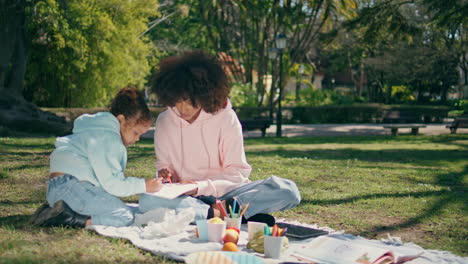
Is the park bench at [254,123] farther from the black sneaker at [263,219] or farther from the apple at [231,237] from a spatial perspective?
the apple at [231,237]

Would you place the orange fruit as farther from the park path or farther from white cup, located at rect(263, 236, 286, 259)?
the park path

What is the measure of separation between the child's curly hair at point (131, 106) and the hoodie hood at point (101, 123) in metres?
0.09

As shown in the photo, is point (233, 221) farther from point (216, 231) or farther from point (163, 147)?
A: point (163, 147)

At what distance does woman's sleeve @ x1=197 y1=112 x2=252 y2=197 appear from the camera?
419 cm

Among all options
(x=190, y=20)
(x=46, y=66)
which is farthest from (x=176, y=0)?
(x=46, y=66)

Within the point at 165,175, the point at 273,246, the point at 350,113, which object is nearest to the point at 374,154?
the point at 165,175

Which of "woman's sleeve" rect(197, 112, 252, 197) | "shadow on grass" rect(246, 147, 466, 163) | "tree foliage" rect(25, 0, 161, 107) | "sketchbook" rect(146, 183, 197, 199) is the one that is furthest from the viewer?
"tree foliage" rect(25, 0, 161, 107)

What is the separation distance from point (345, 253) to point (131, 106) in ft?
6.34

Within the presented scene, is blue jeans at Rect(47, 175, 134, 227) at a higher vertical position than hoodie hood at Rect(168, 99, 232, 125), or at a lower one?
lower

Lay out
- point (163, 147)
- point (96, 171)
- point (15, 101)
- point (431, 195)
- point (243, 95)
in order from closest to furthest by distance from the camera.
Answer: point (96, 171), point (163, 147), point (431, 195), point (15, 101), point (243, 95)

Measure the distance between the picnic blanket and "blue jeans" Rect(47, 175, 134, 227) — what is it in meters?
0.11

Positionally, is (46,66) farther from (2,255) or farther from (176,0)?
(2,255)

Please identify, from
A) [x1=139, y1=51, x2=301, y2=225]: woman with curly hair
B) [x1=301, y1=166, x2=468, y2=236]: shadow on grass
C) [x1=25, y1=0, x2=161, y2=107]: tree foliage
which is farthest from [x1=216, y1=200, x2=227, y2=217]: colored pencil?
[x1=25, y1=0, x2=161, y2=107]: tree foliage

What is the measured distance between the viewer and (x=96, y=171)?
12.4ft
